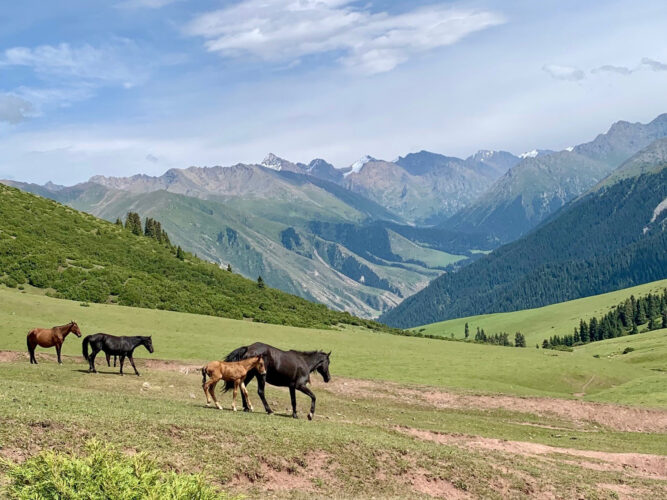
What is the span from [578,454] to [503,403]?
16.5 meters

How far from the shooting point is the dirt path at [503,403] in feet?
158

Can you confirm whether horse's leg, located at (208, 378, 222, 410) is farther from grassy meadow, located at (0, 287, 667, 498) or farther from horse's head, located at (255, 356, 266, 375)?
horse's head, located at (255, 356, 266, 375)

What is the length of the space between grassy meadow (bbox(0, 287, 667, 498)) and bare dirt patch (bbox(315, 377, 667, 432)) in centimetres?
16

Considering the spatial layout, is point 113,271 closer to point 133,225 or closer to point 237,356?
point 133,225

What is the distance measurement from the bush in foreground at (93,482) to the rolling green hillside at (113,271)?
73.4 meters

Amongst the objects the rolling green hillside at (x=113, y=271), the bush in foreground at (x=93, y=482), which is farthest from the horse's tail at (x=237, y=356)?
the rolling green hillside at (x=113, y=271)

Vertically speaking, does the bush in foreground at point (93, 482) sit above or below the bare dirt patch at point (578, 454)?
above

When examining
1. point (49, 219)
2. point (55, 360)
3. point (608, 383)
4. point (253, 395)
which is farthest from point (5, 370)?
point (49, 219)

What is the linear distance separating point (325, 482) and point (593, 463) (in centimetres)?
1801

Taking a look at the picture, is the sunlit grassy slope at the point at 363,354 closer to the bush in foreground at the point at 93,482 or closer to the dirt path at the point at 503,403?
the dirt path at the point at 503,403

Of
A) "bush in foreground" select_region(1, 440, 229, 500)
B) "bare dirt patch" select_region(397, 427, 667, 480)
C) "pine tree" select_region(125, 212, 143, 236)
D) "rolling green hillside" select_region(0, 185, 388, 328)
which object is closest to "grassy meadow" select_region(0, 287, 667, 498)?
"bare dirt patch" select_region(397, 427, 667, 480)

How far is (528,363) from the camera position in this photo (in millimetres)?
68375

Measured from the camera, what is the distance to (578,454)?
34.2 metres

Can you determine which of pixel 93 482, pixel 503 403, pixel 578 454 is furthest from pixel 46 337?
pixel 503 403
